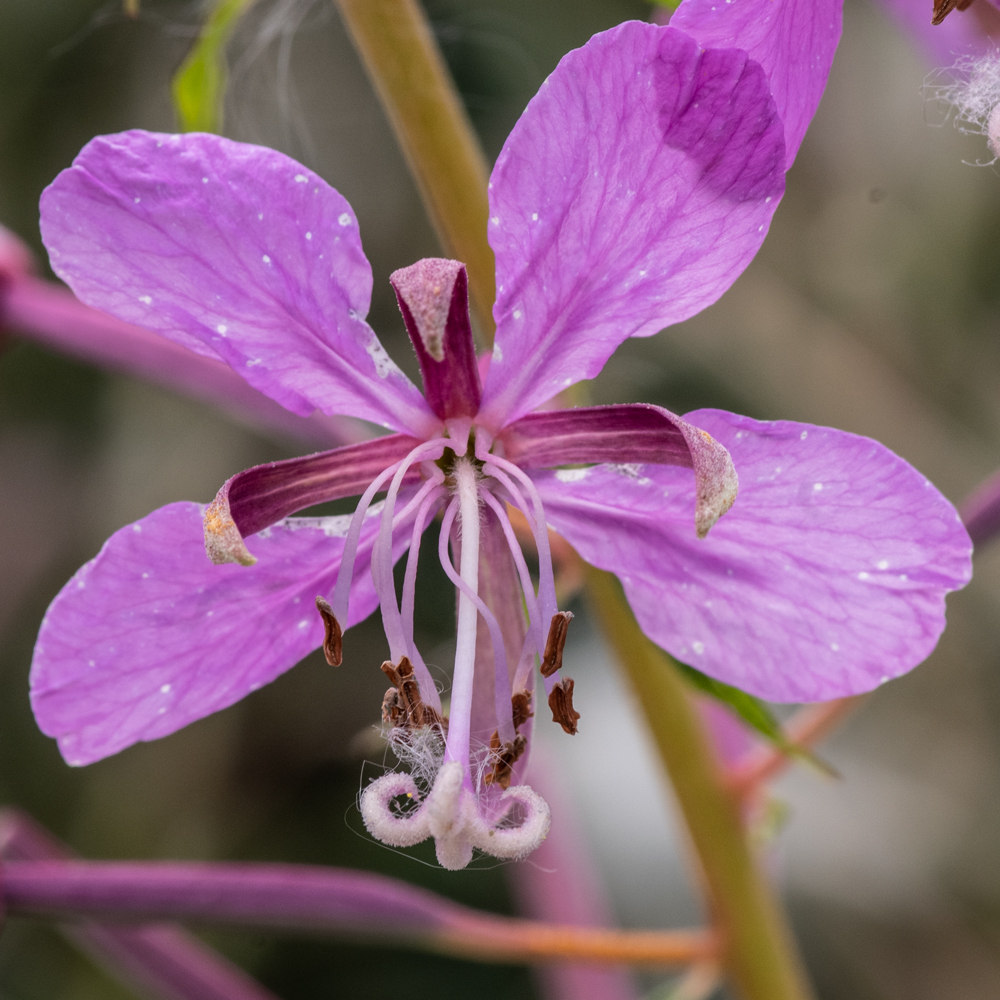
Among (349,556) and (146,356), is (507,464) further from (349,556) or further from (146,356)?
(146,356)

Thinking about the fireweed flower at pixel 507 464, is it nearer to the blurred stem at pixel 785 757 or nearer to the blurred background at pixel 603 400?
the blurred stem at pixel 785 757

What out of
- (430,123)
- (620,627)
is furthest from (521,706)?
(430,123)

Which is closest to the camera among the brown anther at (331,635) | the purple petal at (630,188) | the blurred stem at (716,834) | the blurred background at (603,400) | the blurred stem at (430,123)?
the purple petal at (630,188)

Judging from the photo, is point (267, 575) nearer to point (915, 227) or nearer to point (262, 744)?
point (262, 744)

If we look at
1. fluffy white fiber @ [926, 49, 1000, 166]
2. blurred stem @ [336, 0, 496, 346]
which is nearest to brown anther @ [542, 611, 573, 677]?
blurred stem @ [336, 0, 496, 346]

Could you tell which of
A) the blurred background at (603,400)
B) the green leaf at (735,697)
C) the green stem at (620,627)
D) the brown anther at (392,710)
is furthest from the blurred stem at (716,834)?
the blurred background at (603,400)

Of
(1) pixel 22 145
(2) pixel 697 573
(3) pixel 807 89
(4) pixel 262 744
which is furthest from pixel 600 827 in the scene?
(1) pixel 22 145
